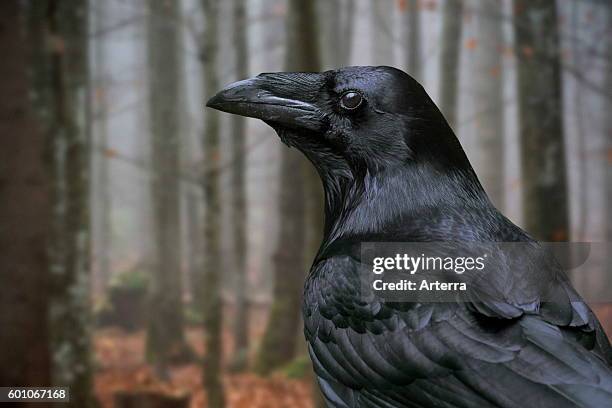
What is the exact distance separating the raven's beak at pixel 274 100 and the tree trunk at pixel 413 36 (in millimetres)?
2986

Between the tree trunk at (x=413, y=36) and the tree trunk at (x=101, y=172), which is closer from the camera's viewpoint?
the tree trunk at (x=413, y=36)

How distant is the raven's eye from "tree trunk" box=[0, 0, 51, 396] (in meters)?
2.15

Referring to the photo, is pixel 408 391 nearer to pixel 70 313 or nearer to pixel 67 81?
pixel 70 313

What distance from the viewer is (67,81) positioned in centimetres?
273

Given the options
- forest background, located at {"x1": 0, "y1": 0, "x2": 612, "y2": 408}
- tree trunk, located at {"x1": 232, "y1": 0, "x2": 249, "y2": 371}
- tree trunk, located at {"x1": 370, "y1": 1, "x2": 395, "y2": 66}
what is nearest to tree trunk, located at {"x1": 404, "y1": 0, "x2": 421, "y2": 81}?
forest background, located at {"x1": 0, "y1": 0, "x2": 612, "y2": 408}

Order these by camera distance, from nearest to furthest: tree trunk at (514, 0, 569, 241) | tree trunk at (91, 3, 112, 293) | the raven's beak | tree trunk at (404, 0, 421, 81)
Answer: the raven's beak → tree trunk at (514, 0, 569, 241) → tree trunk at (404, 0, 421, 81) → tree trunk at (91, 3, 112, 293)

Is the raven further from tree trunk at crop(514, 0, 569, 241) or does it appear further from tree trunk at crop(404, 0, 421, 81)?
tree trunk at crop(404, 0, 421, 81)

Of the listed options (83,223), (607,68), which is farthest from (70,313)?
(607,68)

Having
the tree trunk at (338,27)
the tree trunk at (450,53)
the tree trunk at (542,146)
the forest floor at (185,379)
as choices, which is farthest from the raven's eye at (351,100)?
the tree trunk at (338,27)

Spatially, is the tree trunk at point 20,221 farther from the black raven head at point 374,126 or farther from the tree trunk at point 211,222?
the black raven head at point 374,126

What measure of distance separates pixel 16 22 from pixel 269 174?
4.55 metres

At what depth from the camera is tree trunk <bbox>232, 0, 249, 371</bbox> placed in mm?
4594

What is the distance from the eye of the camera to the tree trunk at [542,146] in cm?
198

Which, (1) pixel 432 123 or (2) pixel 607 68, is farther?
(2) pixel 607 68
